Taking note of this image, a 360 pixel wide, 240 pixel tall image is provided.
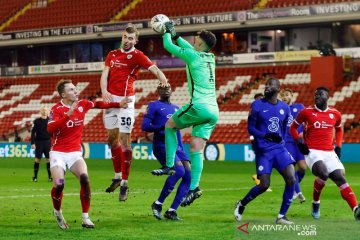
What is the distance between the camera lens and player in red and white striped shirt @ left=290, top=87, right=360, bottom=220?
13.6 meters

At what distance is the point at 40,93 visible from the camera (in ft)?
168

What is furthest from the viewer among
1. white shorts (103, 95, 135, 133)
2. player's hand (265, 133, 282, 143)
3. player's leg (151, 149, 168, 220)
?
white shorts (103, 95, 135, 133)

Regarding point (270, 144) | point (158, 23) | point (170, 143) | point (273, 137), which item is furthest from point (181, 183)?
point (158, 23)

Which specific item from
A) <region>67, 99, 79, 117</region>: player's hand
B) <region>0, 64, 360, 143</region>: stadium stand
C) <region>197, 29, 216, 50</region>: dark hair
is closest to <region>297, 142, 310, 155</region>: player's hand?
<region>197, 29, 216, 50</region>: dark hair

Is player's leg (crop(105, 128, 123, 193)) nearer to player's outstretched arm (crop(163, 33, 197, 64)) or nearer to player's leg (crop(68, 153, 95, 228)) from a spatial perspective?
player's leg (crop(68, 153, 95, 228))

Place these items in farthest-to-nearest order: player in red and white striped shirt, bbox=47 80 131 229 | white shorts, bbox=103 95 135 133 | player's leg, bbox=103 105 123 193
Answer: player's leg, bbox=103 105 123 193
white shorts, bbox=103 95 135 133
player in red and white striped shirt, bbox=47 80 131 229

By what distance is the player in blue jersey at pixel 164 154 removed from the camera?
44.6 feet

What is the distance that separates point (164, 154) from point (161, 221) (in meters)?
1.27

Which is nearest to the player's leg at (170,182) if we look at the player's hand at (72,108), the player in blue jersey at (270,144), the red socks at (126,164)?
the red socks at (126,164)

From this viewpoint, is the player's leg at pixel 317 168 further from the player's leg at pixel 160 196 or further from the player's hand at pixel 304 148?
the player's leg at pixel 160 196

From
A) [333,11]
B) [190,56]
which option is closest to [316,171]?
[190,56]

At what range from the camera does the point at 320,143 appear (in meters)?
13.7

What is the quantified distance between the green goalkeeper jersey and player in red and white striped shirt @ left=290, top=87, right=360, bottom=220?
2067 mm

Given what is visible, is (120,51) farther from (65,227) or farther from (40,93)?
(40,93)
